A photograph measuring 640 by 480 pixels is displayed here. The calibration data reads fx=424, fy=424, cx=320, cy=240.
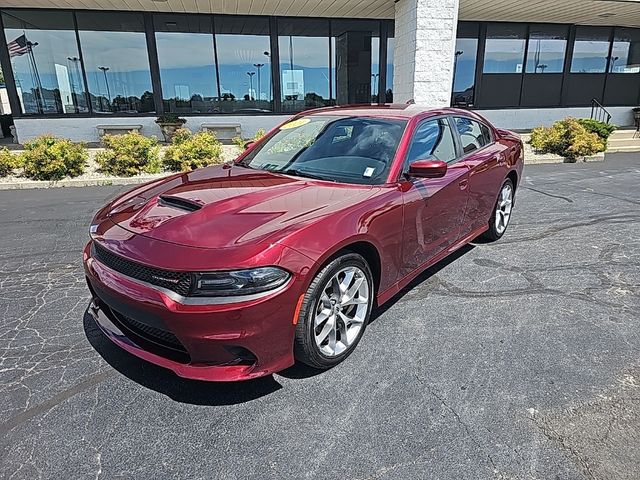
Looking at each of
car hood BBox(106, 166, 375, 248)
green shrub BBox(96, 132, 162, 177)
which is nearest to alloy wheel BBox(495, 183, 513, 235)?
car hood BBox(106, 166, 375, 248)

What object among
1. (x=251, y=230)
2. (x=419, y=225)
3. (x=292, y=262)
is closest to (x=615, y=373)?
(x=419, y=225)

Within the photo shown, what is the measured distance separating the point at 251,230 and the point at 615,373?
7.95ft

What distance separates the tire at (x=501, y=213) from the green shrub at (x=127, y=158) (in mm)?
7034

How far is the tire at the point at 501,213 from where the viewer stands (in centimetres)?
486

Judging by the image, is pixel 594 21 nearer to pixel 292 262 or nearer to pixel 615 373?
pixel 615 373

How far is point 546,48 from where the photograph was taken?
51.6 ft

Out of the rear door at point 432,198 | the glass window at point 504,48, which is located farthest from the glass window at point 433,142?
the glass window at point 504,48

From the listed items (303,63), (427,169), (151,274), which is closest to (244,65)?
(303,63)

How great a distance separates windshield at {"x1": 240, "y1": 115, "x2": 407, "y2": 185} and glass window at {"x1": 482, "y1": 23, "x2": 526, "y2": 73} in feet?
45.5

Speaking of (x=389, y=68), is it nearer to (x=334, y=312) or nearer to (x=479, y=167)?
(x=479, y=167)

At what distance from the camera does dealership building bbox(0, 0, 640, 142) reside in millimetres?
11359

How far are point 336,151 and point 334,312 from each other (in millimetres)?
1366

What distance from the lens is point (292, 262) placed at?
2.24m

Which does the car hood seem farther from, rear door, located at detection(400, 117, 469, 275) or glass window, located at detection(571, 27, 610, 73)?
glass window, located at detection(571, 27, 610, 73)
